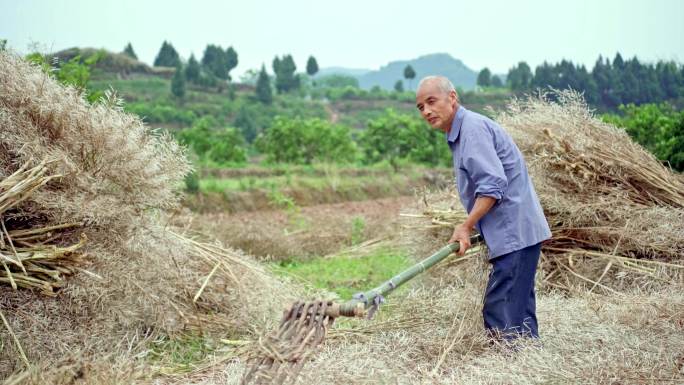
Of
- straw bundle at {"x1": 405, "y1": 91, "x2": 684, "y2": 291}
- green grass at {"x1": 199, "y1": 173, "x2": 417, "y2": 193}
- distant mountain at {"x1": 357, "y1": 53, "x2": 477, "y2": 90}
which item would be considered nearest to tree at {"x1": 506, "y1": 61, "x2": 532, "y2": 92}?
green grass at {"x1": 199, "y1": 173, "x2": 417, "y2": 193}

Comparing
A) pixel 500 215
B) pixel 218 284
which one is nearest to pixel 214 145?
pixel 218 284

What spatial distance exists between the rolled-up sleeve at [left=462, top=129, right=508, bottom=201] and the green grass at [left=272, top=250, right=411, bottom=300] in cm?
281

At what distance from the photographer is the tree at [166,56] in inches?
2026

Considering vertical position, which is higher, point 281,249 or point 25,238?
point 25,238

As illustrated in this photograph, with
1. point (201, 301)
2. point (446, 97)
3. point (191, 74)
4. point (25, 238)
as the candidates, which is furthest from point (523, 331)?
point (191, 74)

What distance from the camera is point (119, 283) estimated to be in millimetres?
4234

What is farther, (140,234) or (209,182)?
(209,182)

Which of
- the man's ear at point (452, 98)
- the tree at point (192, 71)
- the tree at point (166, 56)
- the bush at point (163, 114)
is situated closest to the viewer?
the man's ear at point (452, 98)

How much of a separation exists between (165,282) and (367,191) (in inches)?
616

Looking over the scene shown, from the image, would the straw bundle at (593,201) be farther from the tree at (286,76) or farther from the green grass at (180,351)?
the tree at (286,76)

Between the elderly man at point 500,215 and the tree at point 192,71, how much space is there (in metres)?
39.9

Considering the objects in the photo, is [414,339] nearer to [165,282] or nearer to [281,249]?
[165,282]

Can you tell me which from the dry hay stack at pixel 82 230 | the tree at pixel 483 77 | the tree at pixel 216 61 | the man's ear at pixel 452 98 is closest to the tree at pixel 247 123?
the tree at pixel 216 61

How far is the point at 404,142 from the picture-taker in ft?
88.8
